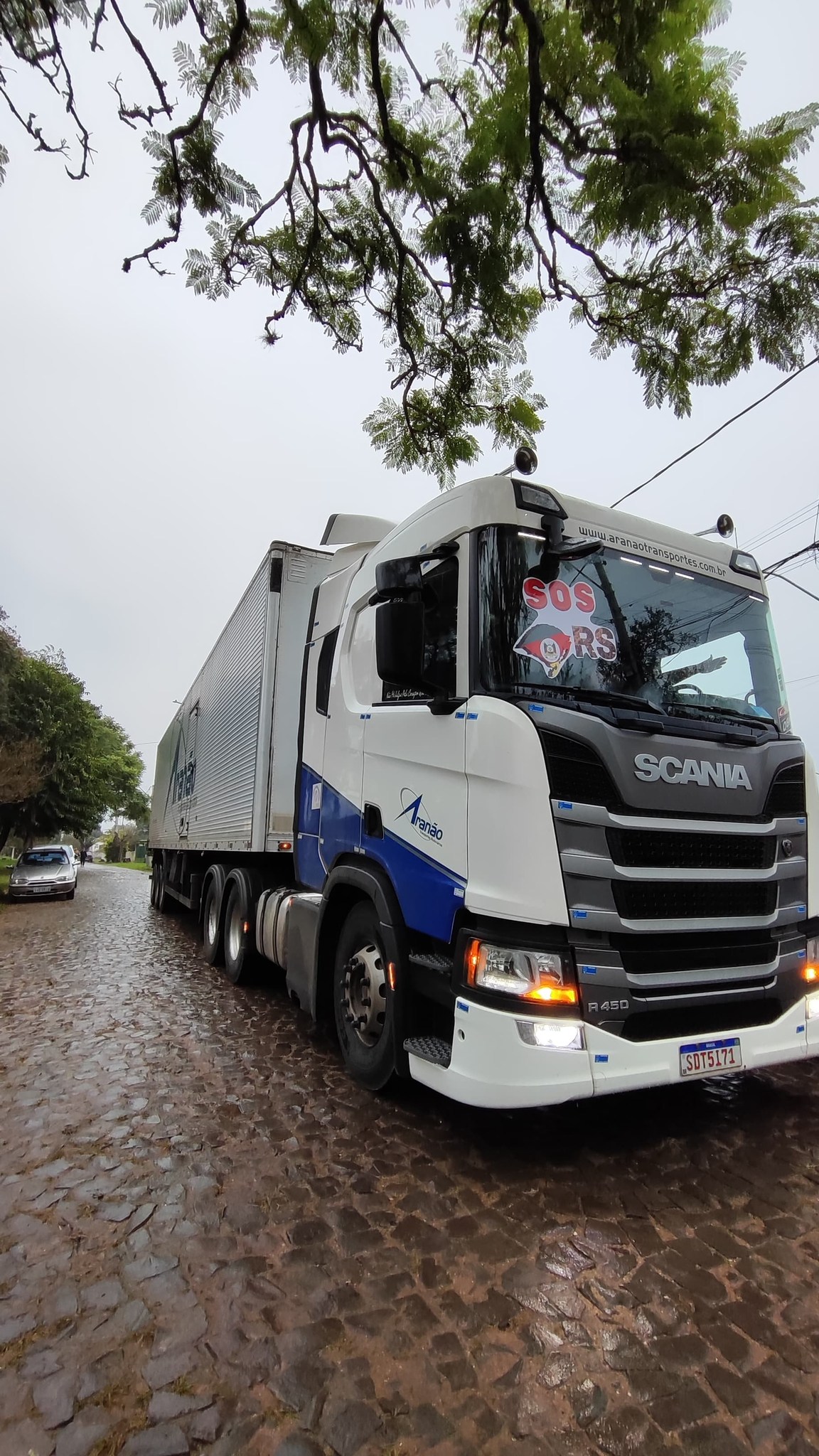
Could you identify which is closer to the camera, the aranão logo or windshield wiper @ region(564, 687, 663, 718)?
windshield wiper @ region(564, 687, 663, 718)

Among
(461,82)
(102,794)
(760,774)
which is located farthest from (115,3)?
(102,794)

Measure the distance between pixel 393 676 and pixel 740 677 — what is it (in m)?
1.94

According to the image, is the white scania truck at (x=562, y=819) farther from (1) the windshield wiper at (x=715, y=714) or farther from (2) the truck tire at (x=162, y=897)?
(2) the truck tire at (x=162, y=897)

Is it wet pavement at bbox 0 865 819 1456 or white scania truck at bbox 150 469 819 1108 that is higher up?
white scania truck at bbox 150 469 819 1108

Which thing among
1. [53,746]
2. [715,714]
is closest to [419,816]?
[715,714]

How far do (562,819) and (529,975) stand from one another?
64 centimetres

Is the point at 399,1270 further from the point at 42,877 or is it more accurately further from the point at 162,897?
the point at 42,877

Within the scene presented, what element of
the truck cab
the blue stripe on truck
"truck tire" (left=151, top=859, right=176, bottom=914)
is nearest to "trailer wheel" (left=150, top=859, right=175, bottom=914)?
"truck tire" (left=151, top=859, right=176, bottom=914)

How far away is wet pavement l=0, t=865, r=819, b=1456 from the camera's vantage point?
1.85 m

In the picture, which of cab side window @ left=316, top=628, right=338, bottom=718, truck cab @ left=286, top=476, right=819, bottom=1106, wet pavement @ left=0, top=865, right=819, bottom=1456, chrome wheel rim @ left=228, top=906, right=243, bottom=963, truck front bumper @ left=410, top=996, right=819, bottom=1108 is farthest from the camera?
chrome wheel rim @ left=228, top=906, right=243, bottom=963

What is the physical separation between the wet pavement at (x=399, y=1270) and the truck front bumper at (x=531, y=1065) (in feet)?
1.53

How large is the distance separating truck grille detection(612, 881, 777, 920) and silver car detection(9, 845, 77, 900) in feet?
63.5

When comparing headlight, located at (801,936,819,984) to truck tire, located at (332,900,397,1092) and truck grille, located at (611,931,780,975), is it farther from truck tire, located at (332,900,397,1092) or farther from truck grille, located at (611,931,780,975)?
truck tire, located at (332,900,397,1092)

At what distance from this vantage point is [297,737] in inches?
226
